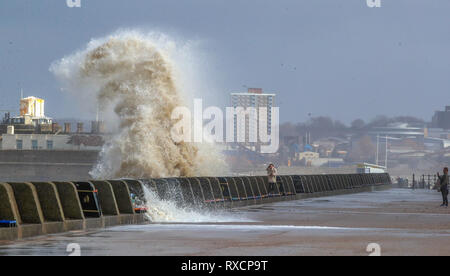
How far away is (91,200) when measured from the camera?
1920cm

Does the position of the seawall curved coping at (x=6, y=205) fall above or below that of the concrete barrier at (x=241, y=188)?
above

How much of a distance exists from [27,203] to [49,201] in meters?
0.81

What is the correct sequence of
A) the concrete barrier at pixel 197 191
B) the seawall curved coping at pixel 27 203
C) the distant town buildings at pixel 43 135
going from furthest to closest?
the distant town buildings at pixel 43 135, the concrete barrier at pixel 197 191, the seawall curved coping at pixel 27 203

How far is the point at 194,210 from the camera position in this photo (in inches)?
988

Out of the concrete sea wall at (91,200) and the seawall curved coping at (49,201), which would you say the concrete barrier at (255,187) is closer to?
the concrete sea wall at (91,200)

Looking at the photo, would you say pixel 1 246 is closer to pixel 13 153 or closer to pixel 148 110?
pixel 148 110

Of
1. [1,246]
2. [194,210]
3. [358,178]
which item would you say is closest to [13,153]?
[358,178]

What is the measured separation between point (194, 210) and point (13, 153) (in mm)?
138167

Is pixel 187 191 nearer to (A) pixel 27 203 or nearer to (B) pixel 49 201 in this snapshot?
(B) pixel 49 201

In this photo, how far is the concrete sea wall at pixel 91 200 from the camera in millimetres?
16284

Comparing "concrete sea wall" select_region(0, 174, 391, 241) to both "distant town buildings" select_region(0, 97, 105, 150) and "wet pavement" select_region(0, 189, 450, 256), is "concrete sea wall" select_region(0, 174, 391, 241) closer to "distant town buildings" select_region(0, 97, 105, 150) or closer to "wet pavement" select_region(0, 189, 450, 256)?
"wet pavement" select_region(0, 189, 450, 256)

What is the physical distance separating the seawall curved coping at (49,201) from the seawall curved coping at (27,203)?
1.50ft

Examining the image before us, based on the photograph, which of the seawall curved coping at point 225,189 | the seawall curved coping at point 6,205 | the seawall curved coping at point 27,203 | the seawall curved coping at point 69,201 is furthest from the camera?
the seawall curved coping at point 225,189

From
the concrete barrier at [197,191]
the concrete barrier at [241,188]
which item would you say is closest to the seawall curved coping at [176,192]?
the concrete barrier at [197,191]
